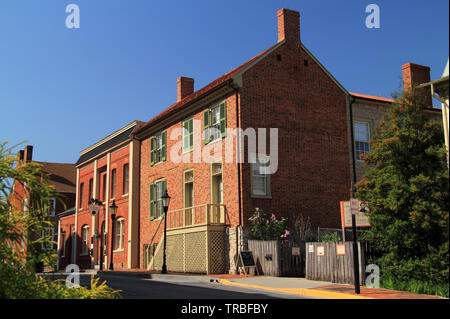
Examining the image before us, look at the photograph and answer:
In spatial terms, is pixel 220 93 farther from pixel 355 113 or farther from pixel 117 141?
pixel 117 141

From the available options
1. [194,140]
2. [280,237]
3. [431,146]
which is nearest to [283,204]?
[280,237]

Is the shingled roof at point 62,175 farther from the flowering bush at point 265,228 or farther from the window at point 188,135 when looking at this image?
the flowering bush at point 265,228

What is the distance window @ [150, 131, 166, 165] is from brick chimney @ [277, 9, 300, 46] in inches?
338

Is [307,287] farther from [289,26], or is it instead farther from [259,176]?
[289,26]

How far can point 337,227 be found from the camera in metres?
23.0

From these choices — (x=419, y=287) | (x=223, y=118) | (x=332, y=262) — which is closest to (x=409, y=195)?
(x=419, y=287)

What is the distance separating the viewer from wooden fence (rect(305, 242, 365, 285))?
51.4ft

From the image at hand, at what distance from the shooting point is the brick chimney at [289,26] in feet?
76.3

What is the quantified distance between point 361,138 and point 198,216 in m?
8.88

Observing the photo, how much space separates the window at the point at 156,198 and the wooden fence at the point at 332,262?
451 inches

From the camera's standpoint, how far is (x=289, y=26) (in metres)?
23.5

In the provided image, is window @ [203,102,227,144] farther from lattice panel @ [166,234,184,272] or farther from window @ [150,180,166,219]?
window @ [150,180,166,219]

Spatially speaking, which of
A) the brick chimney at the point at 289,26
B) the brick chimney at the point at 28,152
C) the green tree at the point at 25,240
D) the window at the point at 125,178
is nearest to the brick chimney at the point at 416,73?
the brick chimney at the point at 289,26
